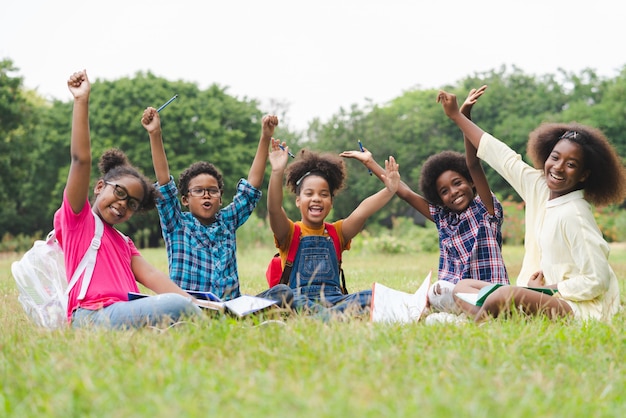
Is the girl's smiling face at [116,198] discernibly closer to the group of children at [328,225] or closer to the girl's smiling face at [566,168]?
the group of children at [328,225]

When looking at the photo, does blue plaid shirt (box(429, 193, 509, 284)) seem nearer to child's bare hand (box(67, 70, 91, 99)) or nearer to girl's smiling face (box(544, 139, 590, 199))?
girl's smiling face (box(544, 139, 590, 199))

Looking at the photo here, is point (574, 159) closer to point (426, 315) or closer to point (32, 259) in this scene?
point (426, 315)

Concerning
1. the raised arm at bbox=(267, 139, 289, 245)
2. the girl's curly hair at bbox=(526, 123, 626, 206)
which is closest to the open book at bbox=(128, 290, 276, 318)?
the raised arm at bbox=(267, 139, 289, 245)

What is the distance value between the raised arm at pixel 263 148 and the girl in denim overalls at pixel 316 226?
8cm

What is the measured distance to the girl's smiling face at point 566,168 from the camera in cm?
501

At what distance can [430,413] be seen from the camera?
231 centimetres

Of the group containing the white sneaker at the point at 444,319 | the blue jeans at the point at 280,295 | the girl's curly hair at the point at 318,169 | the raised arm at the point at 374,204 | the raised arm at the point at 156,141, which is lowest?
the white sneaker at the point at 444,319

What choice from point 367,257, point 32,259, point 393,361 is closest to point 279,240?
point 32,259

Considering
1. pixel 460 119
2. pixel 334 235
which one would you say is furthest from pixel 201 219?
pixel 460 119

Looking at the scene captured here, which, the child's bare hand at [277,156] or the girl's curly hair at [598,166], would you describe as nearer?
the girl's curly hair at [598,166]

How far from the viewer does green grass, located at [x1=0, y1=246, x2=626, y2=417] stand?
2.45 m

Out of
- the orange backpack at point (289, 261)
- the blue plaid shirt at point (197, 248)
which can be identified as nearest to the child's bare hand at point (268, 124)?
the blue plaid shirt at point (197, 248)

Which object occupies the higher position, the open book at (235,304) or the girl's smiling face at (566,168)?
the girl's smiling face at (566,168)

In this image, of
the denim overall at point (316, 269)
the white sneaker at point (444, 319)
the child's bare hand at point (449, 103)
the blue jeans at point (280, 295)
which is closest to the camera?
the white sneaker at point (444, 319)
